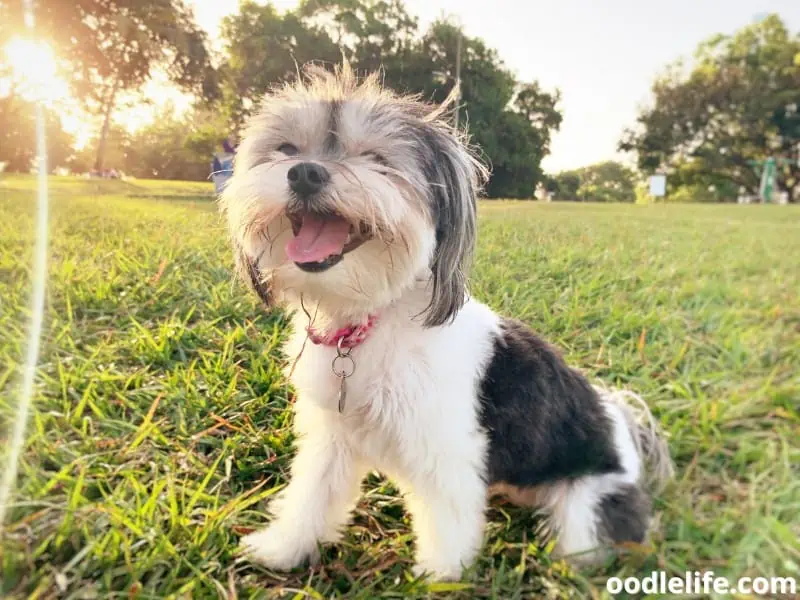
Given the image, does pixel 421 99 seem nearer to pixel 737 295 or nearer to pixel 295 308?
pixel 295 308

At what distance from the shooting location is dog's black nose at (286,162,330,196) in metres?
1.67

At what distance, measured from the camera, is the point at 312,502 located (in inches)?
83.7

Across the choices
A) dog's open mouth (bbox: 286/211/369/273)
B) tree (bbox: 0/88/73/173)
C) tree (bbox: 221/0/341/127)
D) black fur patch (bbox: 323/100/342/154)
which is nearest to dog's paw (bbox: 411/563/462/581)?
dog's open mouth (bbox: 286/211/369/273)

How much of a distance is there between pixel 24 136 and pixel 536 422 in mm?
4088

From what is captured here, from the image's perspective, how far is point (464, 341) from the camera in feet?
6.70

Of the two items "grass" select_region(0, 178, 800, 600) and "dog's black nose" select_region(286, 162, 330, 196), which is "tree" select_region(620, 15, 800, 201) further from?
"dog's black nose" select_region(286, 162, 330, 196)

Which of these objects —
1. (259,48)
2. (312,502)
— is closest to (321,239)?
(312,502)

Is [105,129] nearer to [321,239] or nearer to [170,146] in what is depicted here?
[170,146]

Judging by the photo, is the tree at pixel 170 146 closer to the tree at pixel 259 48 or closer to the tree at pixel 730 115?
the tree at pixel 259 48

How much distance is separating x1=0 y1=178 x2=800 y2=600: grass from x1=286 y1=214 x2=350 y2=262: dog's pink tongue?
1.00 m

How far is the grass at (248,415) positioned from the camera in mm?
1840

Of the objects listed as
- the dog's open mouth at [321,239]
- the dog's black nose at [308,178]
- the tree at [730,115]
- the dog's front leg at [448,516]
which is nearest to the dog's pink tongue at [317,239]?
the dog's open mouth at [321,239]

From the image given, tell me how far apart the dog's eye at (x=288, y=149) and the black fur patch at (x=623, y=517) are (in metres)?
1.75

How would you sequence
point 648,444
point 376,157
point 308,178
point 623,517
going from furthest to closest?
1. point 648,444
2. point 623,517
3. point 376,157
4. point 308,178
